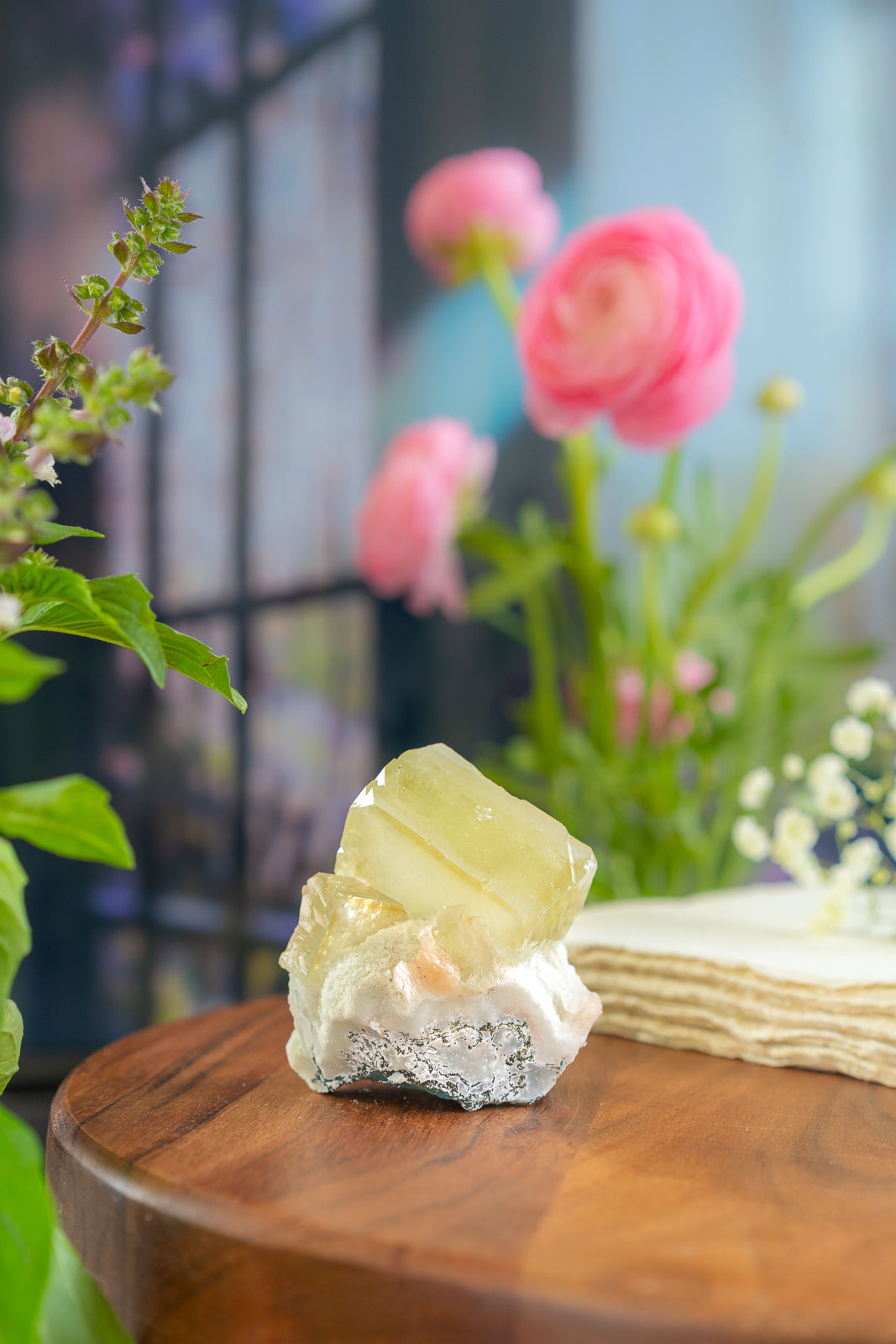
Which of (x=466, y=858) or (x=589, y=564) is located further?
(x=589, y=564)

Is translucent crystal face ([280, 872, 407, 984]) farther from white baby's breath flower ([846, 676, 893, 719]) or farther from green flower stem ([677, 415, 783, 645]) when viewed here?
green flower stem ([677, 415, 783, 645])

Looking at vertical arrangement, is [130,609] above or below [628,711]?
above

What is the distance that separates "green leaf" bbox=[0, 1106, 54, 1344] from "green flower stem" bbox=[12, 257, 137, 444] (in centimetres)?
22

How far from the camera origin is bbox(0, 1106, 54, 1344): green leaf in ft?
0.92

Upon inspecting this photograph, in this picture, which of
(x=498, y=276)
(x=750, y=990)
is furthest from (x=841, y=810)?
(x=498, y=276)

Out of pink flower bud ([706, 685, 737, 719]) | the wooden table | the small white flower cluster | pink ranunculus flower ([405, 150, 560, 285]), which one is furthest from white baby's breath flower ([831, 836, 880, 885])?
pink ranunculus flower ([405, 150, 560, 285])

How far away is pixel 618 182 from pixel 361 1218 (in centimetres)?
130

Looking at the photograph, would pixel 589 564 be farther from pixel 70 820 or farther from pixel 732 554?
pixel 70 820

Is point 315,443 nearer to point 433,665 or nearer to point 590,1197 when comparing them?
point 433,665

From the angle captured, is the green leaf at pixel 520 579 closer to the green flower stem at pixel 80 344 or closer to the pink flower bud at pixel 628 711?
the pink flower bud at pixel 628 711

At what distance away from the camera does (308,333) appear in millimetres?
1250

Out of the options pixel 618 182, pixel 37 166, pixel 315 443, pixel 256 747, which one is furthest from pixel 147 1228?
pixel 618 182

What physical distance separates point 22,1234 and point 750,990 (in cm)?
35

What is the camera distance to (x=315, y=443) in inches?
49.5
